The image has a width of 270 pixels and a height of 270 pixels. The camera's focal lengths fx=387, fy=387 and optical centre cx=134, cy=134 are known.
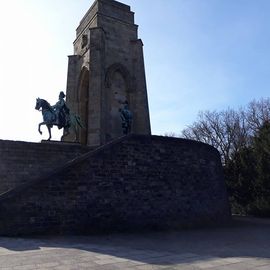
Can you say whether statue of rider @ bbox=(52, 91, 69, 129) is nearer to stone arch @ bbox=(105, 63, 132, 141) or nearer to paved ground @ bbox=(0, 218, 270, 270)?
stone arch @ bbox=(105, 63, 132, 141)

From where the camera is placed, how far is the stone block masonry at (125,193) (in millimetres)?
11398

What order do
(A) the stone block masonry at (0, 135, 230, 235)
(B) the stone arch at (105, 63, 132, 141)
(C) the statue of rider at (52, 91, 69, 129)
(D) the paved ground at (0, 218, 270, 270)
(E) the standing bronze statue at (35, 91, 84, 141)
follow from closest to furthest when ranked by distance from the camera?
(D) the paved ground at (0, 218, 270, 270), (A) the stone block masonry at (0, 135, 230, 235), (E) the standing bronze statue at (35, 91, 84, 141), (C) the statue of rider at (52, 91, 69, 129), (B) the stone arch at (105, 63, 132, 141)

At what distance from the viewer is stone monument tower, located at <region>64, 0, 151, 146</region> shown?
23266 millimetres

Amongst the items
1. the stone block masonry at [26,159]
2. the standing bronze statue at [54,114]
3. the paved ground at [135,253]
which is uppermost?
the standing bronze statue at [54,114]

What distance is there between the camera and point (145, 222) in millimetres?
13820

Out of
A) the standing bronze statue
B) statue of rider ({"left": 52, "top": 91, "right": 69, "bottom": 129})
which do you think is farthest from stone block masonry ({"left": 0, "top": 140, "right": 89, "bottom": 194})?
statue of rider ({"left": 52, "top": 91, "right": 69, "bottom": 129})

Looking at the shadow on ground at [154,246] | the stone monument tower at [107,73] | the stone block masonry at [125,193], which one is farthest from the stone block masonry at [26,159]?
the stone monument tower at [107,73]

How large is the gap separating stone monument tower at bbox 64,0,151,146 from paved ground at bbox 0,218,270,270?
12516 mm

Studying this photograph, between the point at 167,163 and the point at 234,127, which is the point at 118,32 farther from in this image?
the point at 234,127

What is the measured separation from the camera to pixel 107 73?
24766 mm

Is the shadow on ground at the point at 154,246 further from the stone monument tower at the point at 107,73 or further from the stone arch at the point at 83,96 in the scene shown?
the stone arch at the point at 83,96

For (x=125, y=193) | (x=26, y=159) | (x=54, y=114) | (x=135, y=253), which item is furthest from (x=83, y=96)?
(x=135, y=253)

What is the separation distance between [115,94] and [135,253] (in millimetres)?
17494

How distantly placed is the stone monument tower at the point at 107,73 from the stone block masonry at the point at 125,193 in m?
7.78
